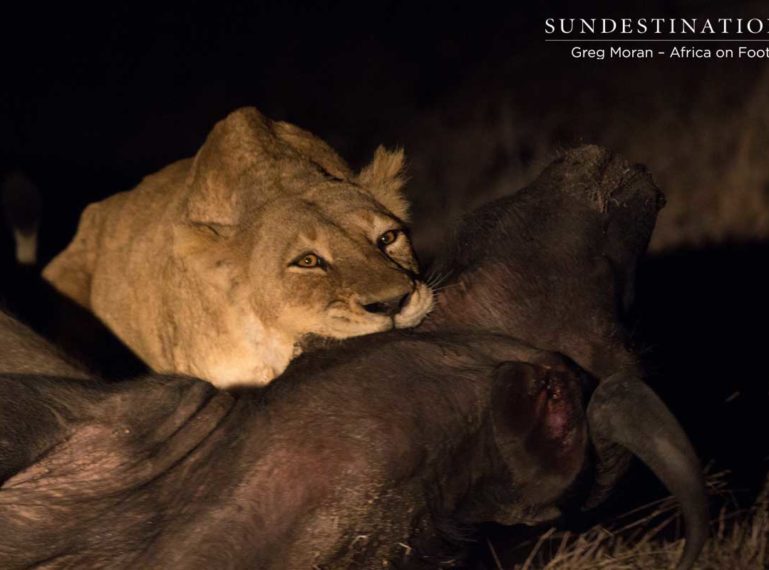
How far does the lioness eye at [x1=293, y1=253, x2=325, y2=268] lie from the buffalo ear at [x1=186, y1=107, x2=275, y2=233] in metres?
0.47

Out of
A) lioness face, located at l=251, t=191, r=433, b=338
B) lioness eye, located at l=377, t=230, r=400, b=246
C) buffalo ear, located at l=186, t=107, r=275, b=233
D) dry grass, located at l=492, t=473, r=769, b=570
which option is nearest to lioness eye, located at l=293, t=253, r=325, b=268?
lioness face, located at l=251, t=191, r=433, b=338

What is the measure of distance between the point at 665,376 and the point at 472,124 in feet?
8.09

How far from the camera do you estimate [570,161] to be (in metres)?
3.52

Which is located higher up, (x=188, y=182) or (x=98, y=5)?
(x=98, y=5)

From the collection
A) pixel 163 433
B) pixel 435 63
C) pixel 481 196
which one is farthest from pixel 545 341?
pixel 435 63

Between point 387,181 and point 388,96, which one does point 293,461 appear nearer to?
point 387,181

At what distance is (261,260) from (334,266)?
0.31m

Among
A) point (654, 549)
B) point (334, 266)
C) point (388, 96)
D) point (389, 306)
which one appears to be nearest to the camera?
point (389, 306)

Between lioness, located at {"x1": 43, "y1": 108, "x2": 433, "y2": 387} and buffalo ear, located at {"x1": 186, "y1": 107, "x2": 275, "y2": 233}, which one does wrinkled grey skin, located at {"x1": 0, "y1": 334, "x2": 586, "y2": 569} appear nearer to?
lioness, located at {"x1": 43, "y1": 108, "x2": 433, "y2": 387}

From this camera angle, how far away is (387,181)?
14.6 ft

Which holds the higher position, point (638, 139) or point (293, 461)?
point (638, 139)

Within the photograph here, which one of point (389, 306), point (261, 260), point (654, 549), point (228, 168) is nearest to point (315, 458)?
point (389, 306)

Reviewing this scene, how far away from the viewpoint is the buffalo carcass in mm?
2752

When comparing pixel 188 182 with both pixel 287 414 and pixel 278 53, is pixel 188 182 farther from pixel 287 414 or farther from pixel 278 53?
pixel 278 53
